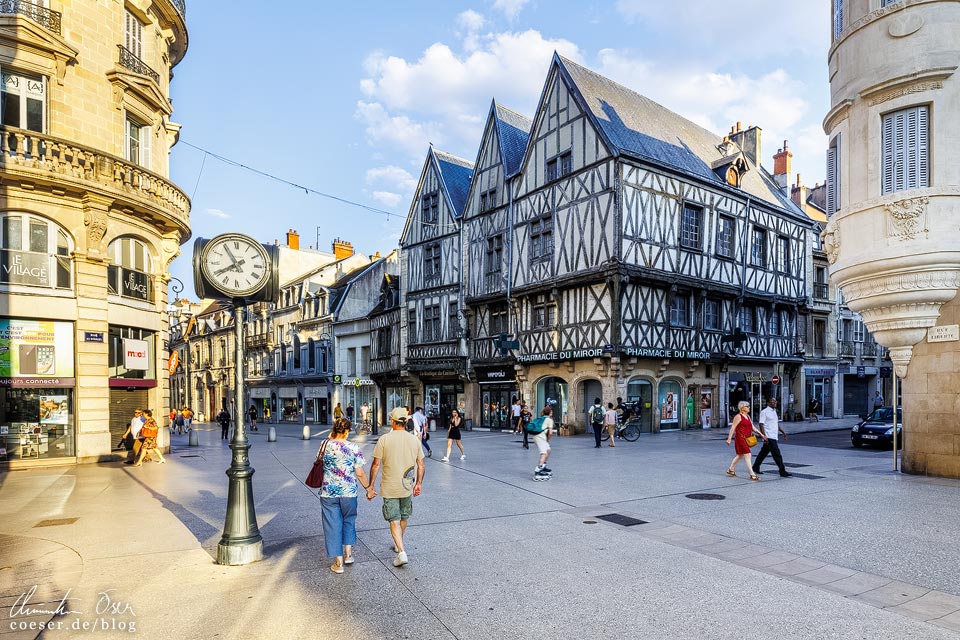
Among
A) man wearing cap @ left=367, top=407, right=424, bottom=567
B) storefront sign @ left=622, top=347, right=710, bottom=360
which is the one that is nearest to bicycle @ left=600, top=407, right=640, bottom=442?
storefront sign @ left=622, top=347, right=710, bottom=360

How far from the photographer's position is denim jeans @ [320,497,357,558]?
→ 5.60 m

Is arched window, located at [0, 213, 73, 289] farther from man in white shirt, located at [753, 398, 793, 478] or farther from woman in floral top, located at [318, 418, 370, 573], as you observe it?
man in white shirt, located at [753, 398, 793, 478]

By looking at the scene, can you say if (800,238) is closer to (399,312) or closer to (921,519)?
(399,312)

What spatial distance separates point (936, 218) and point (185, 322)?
5952cm

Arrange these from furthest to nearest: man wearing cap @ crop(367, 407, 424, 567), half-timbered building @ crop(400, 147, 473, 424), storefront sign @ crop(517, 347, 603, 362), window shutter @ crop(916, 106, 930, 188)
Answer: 1. half-timbered building @ crop(400, 147, 473, 424)
2. storefront sign @ crop(517, 347, 603, 362)
3. window shutter @ crop(916, 106, 930, 188)
4. man wearing cap @ crop(367, 407, 424, 567)

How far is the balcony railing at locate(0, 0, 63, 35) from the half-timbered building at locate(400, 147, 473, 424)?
17.3 meters

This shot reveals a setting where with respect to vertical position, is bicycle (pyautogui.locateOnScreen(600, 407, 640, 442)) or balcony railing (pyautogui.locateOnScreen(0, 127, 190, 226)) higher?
balcony railing (pyautogui.locateOnScreen(0, 127, 190, 226))

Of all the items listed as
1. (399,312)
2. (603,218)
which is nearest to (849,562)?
(603,218)

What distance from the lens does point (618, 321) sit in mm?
20781

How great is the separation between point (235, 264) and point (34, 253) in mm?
10273

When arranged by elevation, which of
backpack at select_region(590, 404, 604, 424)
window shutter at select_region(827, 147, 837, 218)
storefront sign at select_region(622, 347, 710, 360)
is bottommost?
backpack at select_region(590, 404, 604, 424)

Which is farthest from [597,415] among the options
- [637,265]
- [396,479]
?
[396,479]

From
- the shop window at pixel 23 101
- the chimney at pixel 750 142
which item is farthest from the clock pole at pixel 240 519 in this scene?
the chimney at pixel 750 142

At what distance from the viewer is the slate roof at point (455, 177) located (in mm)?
29953
